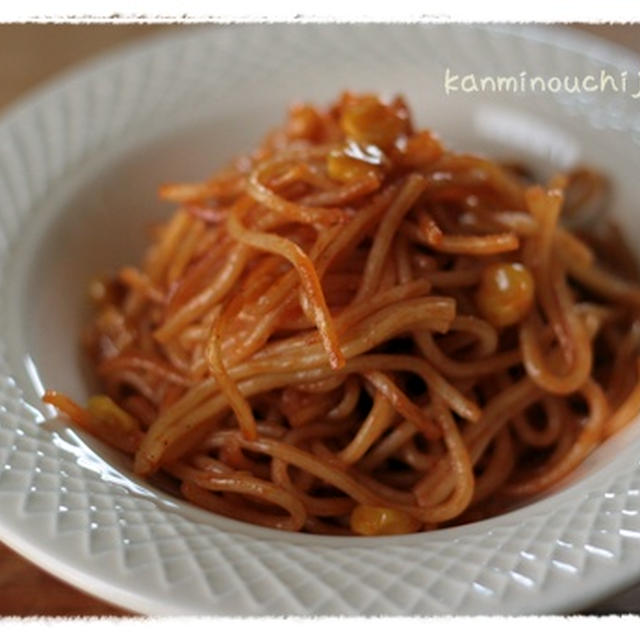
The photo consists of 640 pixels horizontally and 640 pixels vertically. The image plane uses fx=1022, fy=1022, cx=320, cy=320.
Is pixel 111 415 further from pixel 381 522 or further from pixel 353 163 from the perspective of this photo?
pixel 353 163

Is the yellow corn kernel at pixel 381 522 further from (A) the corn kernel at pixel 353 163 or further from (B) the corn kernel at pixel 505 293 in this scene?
(A) the corn kernel at pixel 353 163

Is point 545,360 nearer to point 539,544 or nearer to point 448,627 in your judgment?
point 539,544

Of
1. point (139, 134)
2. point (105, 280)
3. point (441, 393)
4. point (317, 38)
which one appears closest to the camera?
point (441, 393)

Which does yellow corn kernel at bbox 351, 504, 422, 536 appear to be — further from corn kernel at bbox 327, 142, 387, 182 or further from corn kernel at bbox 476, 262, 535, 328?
corn kernel at bbox 327, 142, 387, 182

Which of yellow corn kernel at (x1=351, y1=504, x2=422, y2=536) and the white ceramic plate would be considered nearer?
the white ceramic plate

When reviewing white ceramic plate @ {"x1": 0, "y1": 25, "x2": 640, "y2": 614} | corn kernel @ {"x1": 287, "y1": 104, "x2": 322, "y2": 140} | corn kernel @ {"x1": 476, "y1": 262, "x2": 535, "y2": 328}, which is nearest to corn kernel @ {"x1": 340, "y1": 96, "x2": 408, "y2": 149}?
corn kernel @ {"x1": 287, "y1": 104, "x2": 322, "y2": 140}

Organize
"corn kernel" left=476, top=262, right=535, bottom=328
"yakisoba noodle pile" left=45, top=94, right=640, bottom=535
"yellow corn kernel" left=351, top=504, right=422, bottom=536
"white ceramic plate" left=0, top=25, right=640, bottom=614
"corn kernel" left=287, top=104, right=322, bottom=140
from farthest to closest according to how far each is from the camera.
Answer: "corn kernel" left=287, top=104, right=322, bottom=140
"corn kernel" left=476, top=262, right=535, bottom=328
"yakisoba noodle pile" left=45, top=94, right=640, bottom=535
"yellow corn kernel" left=351, top=504, right=422, bottom=536
"white ceramic plate" left=0, top=25, right=640, bottom=614
